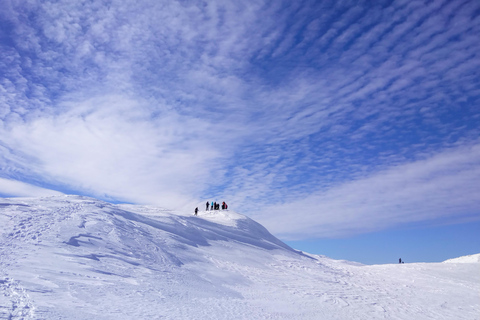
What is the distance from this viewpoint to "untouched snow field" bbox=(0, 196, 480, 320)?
1086 cm

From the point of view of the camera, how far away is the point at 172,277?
1594 centimetres

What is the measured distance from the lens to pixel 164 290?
1357 cm

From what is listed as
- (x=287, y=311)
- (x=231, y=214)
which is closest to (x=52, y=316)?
(x=287, y=311)

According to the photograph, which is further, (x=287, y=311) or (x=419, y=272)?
(x=419, y=272)

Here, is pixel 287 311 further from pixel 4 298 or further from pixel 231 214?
pixel 231 214

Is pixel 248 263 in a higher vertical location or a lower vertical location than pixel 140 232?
lower

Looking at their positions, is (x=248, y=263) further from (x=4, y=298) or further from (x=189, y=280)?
(x=4, y=298)

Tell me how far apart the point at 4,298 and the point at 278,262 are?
19.2 metres

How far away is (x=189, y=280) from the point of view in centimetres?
1614

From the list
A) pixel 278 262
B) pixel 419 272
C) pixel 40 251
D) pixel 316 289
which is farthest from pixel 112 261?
pixel 419 272

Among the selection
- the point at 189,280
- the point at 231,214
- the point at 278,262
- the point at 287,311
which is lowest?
the point at 287,311

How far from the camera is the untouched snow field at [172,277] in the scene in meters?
10.9

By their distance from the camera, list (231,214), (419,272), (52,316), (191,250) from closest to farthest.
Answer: (52,316) → (191,250) → (419,272) → (231,214)

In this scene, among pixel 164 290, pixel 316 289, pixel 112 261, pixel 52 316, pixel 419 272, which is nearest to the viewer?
pixel 52 316
